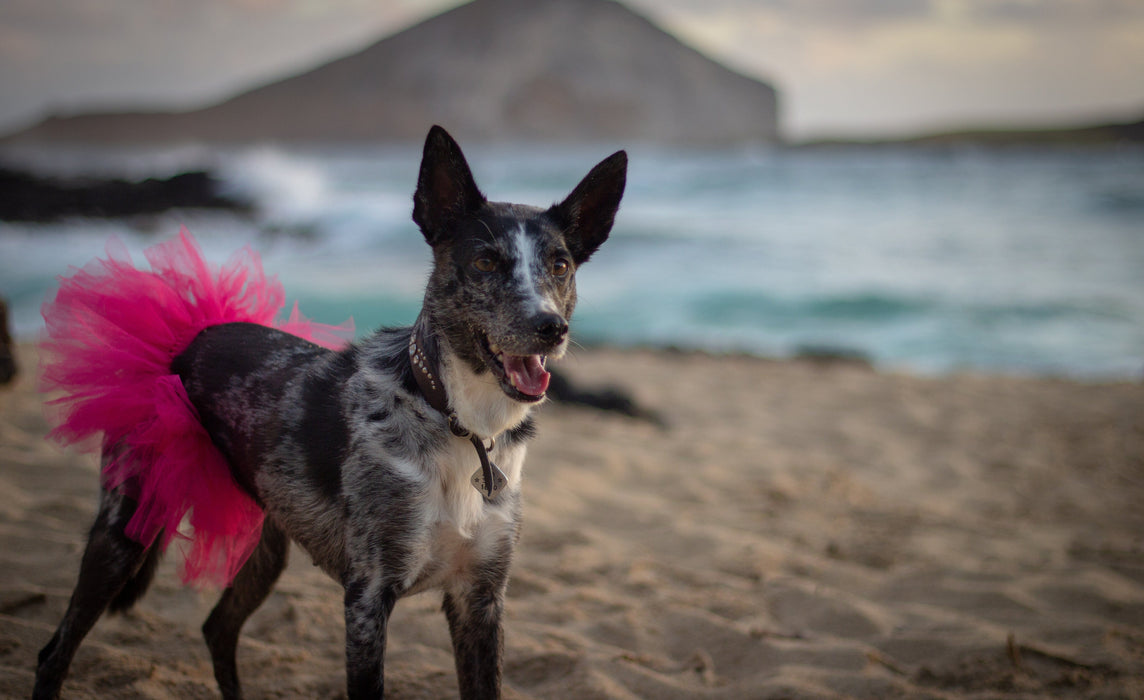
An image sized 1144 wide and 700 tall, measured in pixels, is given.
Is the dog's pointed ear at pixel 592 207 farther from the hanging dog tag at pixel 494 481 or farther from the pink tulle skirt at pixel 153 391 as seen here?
the pink tulle skirt at pixel 153 391

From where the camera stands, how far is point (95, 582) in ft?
8.62

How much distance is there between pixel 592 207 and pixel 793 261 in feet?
50.6

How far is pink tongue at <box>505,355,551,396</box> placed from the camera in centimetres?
229

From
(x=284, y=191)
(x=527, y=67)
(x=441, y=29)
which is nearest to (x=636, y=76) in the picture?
(x=527, y=67)

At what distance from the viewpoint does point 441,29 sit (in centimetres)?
7375

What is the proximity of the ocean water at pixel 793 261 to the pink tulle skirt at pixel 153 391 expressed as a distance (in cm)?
525

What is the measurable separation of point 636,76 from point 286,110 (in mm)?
37154

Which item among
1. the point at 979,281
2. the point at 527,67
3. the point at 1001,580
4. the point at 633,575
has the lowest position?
the point at 633,575

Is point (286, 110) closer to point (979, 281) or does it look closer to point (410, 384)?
point (979, 281)

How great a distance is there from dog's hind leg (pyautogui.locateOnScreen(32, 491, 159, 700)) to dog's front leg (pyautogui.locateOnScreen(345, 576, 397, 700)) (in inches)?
37.2

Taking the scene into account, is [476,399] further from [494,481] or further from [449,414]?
[494,481]

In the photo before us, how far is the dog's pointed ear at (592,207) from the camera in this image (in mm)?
2629

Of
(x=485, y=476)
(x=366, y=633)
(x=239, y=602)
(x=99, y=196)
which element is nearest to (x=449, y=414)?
(x=485, y=476)

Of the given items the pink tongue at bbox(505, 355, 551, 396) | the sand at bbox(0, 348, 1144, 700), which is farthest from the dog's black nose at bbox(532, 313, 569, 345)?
the sand at bbox(0, 348, 1144, 700)
